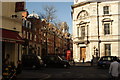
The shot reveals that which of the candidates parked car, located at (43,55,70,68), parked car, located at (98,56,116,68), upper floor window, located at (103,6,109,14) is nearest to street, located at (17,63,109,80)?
parked car, located at (43,55,70,68)

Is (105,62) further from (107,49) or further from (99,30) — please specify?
(99,30)

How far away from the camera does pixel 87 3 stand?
141 ft

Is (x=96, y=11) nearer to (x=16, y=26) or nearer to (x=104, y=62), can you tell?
(x=104, y=62)

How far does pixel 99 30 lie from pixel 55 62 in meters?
17.7

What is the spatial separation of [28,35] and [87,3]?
17470mm

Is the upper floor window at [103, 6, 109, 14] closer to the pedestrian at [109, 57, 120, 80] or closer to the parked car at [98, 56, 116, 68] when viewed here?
the parked car at [98, 56, 116, 68]

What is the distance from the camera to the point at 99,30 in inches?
1639

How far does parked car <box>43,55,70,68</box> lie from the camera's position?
26.4m

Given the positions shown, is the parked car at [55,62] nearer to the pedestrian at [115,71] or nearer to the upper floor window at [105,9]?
the pedestrian at [115,71]

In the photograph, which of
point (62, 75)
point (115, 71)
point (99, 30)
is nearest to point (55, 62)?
point (62, 75)

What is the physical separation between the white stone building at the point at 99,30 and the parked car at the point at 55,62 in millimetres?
14567

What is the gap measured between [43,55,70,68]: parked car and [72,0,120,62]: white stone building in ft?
47.8

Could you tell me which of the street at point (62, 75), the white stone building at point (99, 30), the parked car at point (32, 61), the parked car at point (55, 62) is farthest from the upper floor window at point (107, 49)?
the street at point (62, 75)

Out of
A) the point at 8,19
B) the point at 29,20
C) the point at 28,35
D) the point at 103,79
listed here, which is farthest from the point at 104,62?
the point at 29,20
